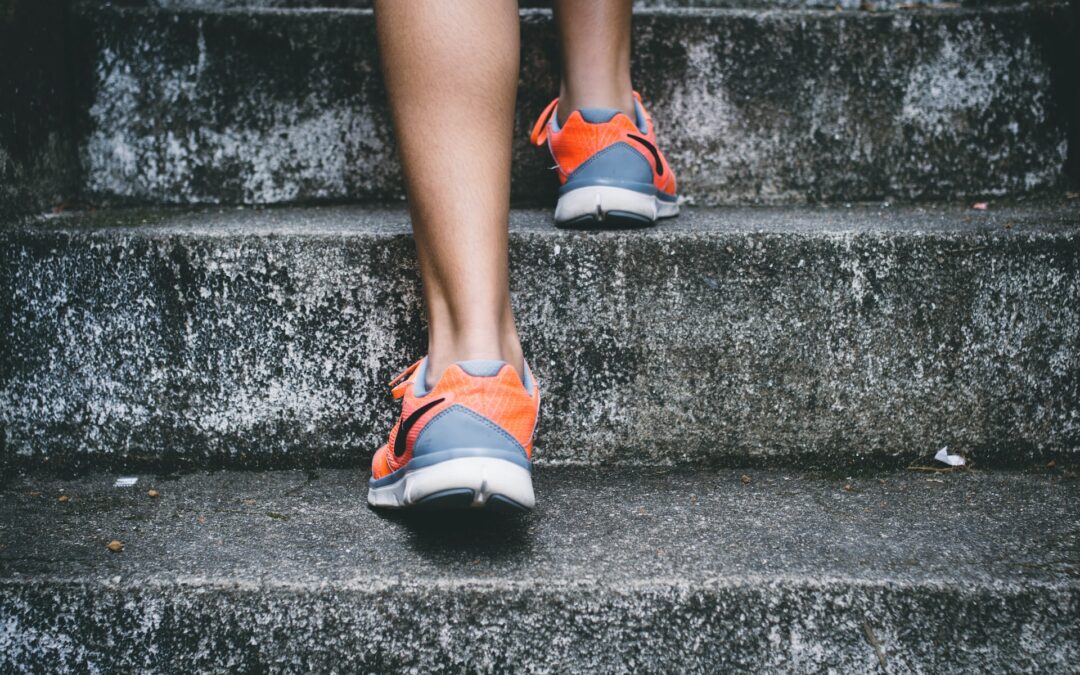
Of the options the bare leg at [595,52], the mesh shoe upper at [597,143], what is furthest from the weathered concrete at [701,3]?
the mesh shoe upper at [597,143]

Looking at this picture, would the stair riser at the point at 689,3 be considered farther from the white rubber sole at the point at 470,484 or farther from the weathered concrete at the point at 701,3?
the white rubber sole at the point at 470,484

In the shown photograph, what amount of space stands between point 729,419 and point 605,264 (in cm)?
29

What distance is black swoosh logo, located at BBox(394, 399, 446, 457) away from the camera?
85cm

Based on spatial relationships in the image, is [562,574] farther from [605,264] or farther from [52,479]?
[52,479]

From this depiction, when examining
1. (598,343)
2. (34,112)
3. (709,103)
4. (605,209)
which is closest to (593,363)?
(598,343)

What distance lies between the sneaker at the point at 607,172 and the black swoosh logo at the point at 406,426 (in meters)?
0.41

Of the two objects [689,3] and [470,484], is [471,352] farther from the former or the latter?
[689,3]

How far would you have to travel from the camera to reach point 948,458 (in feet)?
3.47

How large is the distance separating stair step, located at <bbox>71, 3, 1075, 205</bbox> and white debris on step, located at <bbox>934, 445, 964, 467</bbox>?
52 cm

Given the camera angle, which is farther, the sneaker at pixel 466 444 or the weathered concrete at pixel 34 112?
the weathered concrete at pixel 34 112

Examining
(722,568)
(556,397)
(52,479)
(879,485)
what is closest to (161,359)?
(52,479)

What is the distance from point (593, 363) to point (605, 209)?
9.2 inches

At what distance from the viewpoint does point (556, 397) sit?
1067mm

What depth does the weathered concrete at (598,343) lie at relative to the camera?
104cm
